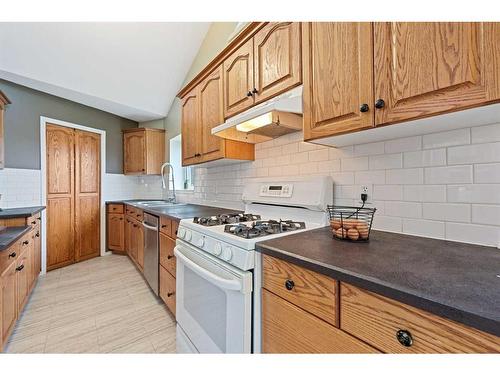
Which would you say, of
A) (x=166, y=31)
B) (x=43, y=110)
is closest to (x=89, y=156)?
(x=43, y=110)

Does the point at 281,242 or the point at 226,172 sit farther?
the point at 226,172

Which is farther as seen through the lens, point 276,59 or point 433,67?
point 276,59

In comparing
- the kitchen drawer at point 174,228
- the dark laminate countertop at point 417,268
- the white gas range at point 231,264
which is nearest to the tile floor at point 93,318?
the white gas range at point 231,264

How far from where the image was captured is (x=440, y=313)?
48 centimetres

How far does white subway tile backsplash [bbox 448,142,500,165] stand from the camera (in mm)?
888

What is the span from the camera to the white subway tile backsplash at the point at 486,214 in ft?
2.89

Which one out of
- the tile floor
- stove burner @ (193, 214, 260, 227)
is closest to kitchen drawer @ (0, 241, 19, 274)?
the tile floor

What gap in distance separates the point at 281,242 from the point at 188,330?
0.91 m

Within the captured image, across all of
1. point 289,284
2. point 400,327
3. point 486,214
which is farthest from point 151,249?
point 486,214

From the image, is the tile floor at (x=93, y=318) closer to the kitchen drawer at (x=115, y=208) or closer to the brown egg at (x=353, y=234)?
the kitchen drawer at (x=115, y=208)

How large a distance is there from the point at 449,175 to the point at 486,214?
19 cm

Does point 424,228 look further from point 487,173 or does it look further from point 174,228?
point 174,228

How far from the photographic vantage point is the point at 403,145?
113 cm
